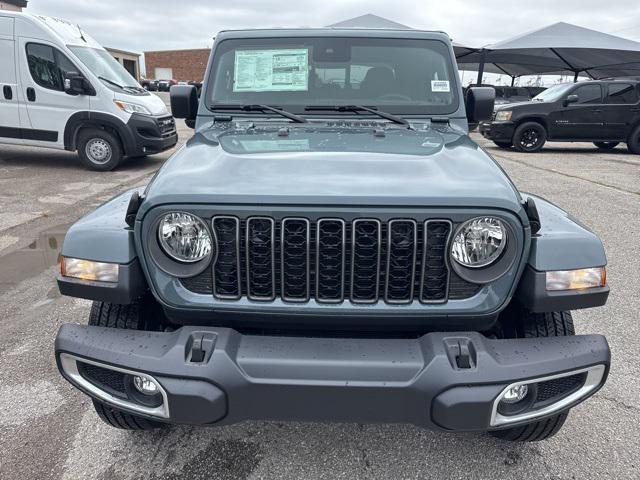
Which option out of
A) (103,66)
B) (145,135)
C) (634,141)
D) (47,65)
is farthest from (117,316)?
(634,141)

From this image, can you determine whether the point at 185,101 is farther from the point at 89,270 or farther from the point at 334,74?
the point at 89,270

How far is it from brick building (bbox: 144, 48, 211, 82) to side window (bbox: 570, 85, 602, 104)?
146ft

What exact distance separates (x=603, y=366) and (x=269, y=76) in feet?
7.62

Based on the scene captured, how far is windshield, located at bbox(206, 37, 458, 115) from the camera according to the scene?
2.91 metres

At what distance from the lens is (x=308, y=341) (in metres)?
1.70

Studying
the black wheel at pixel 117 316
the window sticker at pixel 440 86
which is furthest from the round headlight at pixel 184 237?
the window sticker at pixel 440 86

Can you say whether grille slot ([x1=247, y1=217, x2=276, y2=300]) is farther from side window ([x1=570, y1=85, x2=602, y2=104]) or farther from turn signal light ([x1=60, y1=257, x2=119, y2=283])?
side window ([x1=570, y1=85, x2=602, y2=104])

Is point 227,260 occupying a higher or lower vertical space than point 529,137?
higher

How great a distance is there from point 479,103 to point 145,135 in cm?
698

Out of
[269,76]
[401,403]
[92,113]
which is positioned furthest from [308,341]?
[92,113]

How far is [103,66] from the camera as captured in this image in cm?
880

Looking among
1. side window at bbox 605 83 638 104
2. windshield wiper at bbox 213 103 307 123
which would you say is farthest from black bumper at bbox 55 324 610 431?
side window at bbox 605 83 638 104

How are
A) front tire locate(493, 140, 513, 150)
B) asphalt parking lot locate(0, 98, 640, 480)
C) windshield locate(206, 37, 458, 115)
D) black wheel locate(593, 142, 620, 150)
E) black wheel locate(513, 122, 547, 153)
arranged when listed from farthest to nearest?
black wheel locate(593, 142, 620, 150) < front tire locate(493, 140, 513, 150) < black wheel locate(513, 122, 547, 153) < windshield locate(206, 37, 458, 115) < asphalt parking lot locate(0, 98, 640, 480)

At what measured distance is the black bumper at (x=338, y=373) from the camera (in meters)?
1.59
